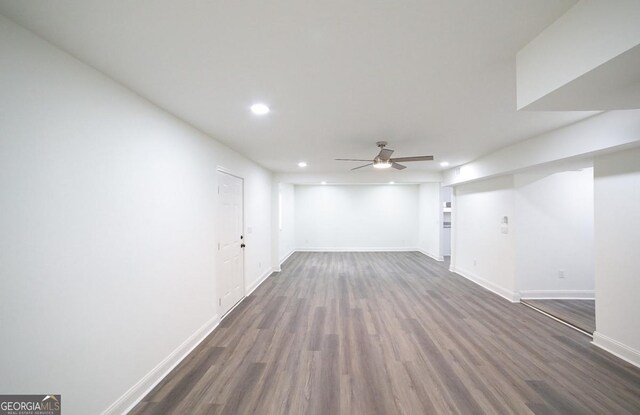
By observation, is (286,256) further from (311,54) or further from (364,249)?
(311,54)

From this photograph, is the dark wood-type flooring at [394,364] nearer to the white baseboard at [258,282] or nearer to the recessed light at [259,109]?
the white baseboard at [258,282]

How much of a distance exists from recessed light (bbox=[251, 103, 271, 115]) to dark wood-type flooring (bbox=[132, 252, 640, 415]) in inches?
97.4

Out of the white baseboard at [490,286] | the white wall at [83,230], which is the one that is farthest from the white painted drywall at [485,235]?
the white wall at [83,230]

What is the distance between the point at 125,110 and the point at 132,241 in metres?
1.01

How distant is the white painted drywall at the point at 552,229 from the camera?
12.9 ft

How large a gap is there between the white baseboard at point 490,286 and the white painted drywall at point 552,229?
6.8 inches

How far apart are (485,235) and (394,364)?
367cm

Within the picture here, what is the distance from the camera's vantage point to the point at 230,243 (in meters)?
3.69

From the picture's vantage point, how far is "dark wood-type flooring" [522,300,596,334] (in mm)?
3096

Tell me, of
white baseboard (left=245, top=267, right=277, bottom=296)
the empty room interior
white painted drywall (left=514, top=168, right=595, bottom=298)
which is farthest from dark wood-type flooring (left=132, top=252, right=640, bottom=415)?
white painted drywall (left=514, top=168, right=595, bottom=298)

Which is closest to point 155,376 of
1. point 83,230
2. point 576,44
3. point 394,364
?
point 83,230

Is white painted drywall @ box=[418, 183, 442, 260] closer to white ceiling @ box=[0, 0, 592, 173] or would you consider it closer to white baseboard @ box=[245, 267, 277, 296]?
white ceiling @ box=[0, 0, 592, 173]

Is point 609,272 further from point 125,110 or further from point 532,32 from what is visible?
point 125,110

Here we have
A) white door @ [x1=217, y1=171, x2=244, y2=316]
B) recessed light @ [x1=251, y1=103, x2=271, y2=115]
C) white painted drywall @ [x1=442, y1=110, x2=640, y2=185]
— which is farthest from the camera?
white door @ [x1=217, y1=171, x2=244, y2=316]
